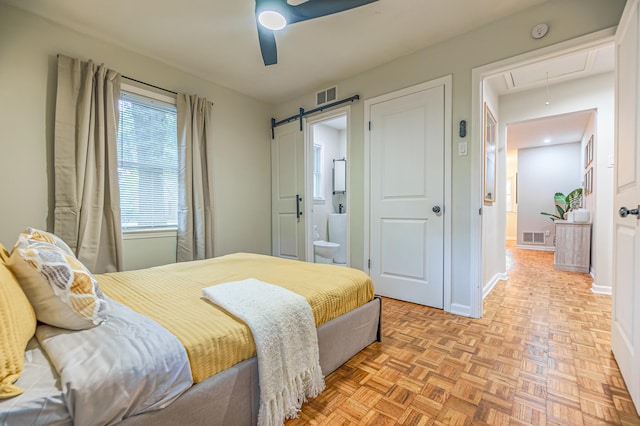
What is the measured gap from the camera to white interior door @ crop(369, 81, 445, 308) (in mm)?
2605

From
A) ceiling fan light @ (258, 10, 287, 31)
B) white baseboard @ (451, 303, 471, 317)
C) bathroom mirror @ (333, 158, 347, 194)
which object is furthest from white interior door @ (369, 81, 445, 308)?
bathroom mirror @ (333, 158, 347, 194)

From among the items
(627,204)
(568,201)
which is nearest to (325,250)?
(627,204)

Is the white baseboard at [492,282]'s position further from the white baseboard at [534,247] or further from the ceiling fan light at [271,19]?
the white baseboard at [534,247]

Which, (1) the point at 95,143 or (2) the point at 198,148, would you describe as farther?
(2) the point at 198,148

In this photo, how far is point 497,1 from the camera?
206cm

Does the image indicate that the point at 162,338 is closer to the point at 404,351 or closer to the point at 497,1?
the point at 404,351

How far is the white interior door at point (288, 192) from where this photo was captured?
3.76 m

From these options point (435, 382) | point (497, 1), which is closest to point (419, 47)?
point (497, 1)

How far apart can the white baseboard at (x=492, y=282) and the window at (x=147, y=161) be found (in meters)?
3.38

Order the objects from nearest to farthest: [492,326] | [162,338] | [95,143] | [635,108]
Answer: [162,338] < [635,108] < [492,326] < [95,143]

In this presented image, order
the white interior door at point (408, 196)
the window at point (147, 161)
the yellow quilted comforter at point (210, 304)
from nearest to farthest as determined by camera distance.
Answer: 1. the yellow quilted comforter at point (210, 304)
2. the white interior door at point (408, 196)
3. the window at point (147, 161)

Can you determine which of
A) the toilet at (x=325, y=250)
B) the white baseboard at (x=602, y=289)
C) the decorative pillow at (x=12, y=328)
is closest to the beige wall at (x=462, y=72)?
the toilet at (x=325, y=250)

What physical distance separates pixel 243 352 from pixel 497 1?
2786mm

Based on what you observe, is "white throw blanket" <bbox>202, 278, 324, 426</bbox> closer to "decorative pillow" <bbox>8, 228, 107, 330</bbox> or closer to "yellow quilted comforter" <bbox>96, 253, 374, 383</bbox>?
"yellow quilted comforter" <bbox>96, 253, 374, 383</bbox>
